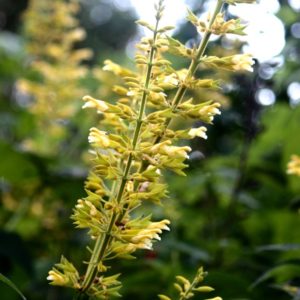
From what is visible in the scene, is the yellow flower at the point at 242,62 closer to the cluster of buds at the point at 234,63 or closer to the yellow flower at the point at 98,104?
the cluster of buds at the point at 234,63

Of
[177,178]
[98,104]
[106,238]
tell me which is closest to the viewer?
[106,238]

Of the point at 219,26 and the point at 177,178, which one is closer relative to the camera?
the point at 219,26

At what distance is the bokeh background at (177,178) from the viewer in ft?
9.37

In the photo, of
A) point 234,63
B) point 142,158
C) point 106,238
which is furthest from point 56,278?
point 234,63

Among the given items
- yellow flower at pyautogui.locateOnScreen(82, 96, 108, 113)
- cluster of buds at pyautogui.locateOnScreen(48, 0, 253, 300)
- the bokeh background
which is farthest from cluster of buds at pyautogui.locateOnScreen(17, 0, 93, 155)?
cluster of buds at pyautogui.locateOnScreen(48, 0, 253, 300)

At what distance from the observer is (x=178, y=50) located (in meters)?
1.58

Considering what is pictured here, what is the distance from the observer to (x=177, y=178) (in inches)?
142

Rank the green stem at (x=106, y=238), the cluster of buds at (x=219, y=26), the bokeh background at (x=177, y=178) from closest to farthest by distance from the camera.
→ 1. the green stem at (x=106, y=238)
2. the cluster of buds at (x=219, y=26)
3. the bokeh background at (x=177, y=178)

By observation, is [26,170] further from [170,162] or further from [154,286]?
[170,162]

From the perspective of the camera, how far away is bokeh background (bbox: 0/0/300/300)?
9.37 feet

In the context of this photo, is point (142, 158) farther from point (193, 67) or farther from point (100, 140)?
point (193, 67)

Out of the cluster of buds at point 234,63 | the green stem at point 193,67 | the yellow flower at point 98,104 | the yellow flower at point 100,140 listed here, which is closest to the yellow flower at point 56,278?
the green stem at point 193,67

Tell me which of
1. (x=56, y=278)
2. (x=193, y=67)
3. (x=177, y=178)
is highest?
(x=193, y=67)

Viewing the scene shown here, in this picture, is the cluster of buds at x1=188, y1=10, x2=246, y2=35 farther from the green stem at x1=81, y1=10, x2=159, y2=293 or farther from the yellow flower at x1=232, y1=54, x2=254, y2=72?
the green stem at x1=81, y1=10, x2=159, y2=293
